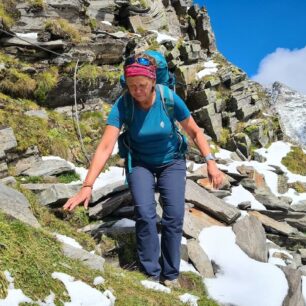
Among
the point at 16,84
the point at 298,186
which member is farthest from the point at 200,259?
the point at 298,186

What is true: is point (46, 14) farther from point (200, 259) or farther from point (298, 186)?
point (200, 259)

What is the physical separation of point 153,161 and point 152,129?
0.54 m

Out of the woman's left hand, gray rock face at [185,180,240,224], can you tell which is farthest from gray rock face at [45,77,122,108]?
the woman's left hand

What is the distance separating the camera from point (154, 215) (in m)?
6.25

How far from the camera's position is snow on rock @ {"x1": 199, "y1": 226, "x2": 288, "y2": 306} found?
22.7ft

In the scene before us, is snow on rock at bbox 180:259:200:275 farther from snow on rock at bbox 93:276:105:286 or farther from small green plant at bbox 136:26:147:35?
small green plant at bbox 136:26:147:35

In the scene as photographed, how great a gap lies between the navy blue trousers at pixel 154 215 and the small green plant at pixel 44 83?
9.43 m

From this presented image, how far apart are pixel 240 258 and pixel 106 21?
19.1 m

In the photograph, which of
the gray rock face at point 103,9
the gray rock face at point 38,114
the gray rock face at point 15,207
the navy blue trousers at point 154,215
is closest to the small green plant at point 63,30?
the gray rock face at point 38,114

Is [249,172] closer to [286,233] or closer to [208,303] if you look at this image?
[286,233]

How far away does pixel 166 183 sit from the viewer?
21.0 ft

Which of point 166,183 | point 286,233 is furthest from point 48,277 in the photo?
point 286,233

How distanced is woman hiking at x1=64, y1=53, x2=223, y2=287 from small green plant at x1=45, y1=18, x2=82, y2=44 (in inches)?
455

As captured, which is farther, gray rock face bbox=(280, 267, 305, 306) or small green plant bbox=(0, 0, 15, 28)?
small green plant bbox=(0, 0, 15, 28)
